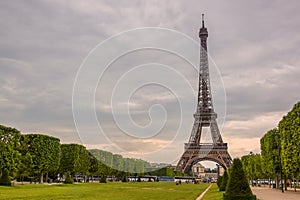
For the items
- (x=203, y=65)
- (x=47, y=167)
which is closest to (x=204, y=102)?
(x=203, y=65)

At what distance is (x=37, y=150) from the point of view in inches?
2618

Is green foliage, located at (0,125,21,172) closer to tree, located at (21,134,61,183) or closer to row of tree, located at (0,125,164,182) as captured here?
row of tree, located at (0,125,164,182)

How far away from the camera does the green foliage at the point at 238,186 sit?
22875 mm

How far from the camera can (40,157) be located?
66.5 meters

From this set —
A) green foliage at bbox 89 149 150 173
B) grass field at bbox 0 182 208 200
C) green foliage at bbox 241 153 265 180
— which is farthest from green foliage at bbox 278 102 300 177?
green foliage at bbox 89 149 150 173

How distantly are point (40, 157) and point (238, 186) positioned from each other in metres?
49.6

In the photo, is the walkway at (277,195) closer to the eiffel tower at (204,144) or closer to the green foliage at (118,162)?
the eiffel tower at (204,144)

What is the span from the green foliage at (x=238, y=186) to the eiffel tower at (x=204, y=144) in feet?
255

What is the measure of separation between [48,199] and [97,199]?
3.82 metres

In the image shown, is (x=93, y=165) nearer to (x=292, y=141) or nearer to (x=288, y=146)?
(x=288, y=146)

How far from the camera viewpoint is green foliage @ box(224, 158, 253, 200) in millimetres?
22875

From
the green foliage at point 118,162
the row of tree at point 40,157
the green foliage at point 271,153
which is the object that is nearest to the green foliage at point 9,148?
the row of tree at point 40,157

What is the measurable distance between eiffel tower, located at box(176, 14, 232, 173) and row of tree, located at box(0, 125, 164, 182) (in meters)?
21.8

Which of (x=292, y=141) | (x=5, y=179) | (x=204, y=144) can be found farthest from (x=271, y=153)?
(x=204, y=144)
